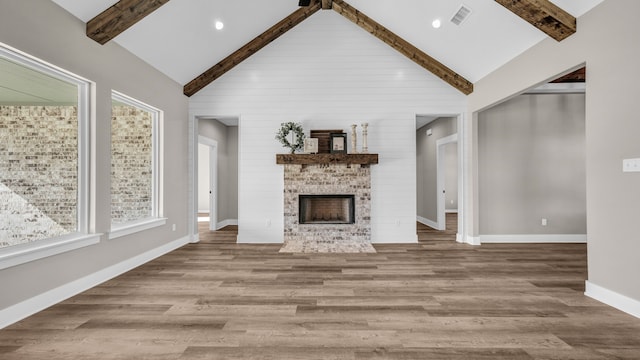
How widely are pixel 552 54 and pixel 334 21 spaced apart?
3.34m

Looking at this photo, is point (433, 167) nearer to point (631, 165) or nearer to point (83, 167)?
point (631, 165)

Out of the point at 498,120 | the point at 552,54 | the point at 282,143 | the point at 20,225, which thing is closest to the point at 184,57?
the point at 282,143

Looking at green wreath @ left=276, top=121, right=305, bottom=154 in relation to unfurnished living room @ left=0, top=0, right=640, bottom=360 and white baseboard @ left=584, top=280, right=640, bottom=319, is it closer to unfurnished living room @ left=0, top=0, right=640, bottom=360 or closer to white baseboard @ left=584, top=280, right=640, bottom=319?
unfurnished living room @ left=0, top=0, right=640, bottom=360

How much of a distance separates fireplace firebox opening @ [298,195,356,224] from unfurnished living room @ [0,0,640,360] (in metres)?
0.03

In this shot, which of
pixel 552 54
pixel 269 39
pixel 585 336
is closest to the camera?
pixel 585 336

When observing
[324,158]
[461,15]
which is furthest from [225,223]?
[461,15]

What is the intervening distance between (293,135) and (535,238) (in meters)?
4.60

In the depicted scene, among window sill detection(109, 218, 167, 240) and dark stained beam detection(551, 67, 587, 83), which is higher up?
dark stained beam detection(551, 67, 587, 83)

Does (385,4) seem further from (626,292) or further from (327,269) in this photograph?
(626,292)

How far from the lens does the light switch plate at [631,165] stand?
242cm

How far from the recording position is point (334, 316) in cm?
241

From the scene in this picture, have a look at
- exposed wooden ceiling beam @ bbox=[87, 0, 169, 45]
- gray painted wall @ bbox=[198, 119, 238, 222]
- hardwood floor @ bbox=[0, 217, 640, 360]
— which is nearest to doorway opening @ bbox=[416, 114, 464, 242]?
hardwood floor @ bbox=[0, 217, 640, 360]

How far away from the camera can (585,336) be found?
212cm

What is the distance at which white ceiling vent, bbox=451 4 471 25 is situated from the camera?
378 centimetres
